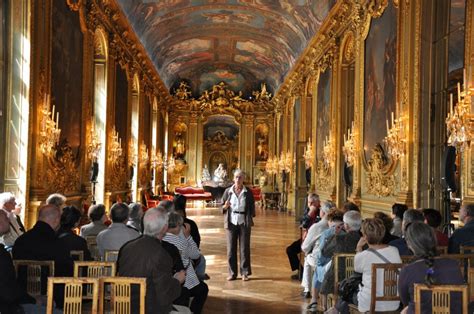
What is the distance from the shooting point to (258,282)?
1028 centimetres

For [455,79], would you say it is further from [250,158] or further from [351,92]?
[250,158]

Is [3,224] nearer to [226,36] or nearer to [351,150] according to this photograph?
[351,150]

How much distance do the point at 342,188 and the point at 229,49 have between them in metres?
18.4

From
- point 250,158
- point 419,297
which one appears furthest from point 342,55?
point 250,158

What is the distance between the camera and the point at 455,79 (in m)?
14.0

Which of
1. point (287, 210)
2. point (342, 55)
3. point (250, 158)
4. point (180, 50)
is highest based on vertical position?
point (180, 50)

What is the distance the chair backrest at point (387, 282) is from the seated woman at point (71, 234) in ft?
10.3

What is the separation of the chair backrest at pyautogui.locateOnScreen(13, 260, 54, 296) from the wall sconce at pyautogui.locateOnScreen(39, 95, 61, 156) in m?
6.58

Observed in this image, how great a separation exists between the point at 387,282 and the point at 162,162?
30.6 m

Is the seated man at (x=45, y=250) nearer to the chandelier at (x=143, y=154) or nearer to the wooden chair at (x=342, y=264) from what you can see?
the wooden chair at (x=342, y=264)

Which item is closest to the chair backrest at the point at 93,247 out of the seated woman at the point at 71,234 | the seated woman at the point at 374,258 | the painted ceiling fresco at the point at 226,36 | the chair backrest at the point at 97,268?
the seated woman at the point at 71,234

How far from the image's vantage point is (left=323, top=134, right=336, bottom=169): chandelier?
737 inches

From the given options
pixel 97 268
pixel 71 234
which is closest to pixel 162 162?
pixel 71 234

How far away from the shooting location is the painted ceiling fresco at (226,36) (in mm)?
23656
